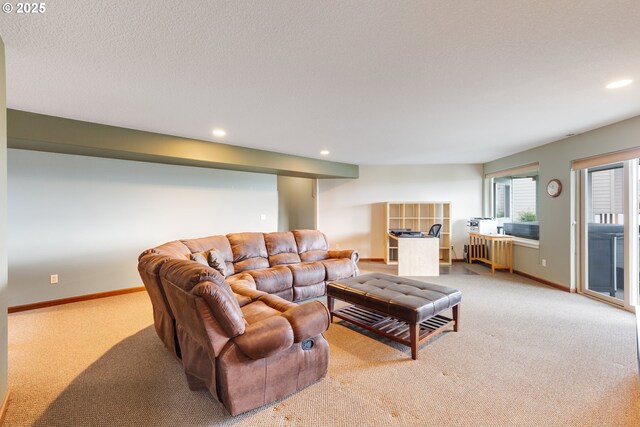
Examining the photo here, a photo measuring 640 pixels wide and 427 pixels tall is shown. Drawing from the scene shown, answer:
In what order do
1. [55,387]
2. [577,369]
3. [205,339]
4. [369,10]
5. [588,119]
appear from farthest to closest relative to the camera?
[588,119] < [577,369] < [55,387] < [205,339] < [369,10]

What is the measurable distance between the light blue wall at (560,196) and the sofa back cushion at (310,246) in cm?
361

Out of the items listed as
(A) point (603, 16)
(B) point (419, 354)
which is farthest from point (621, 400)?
(A) point (603, 16)

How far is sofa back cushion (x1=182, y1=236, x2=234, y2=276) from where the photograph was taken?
11.0ft

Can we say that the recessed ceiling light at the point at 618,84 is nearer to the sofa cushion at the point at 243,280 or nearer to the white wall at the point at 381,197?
the sofa cushion at the point at 243,280

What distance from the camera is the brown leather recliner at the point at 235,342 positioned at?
160 centimetres

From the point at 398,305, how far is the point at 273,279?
169 centimetres

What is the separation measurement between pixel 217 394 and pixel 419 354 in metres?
1.64

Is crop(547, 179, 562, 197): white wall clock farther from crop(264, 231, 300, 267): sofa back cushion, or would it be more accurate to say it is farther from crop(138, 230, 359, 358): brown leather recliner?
crop(264, 231, 300, 267): sofa back cushion

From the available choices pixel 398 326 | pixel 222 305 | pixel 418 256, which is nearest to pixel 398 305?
pixel 398 326

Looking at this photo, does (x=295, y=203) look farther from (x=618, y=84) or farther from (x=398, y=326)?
(x=618, y=84)

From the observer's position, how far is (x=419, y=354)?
2.37 meters

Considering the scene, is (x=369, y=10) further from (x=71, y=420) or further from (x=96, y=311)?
(x=96, y=311)

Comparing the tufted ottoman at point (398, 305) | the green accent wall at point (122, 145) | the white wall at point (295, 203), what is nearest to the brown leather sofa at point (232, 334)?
the tufted ottoman at point (398, 305)

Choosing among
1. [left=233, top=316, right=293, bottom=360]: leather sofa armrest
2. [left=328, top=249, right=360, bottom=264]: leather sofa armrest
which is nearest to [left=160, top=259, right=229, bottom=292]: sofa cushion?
[left=233, top=316, right=293, bottom=360]: leather sofa armrest
